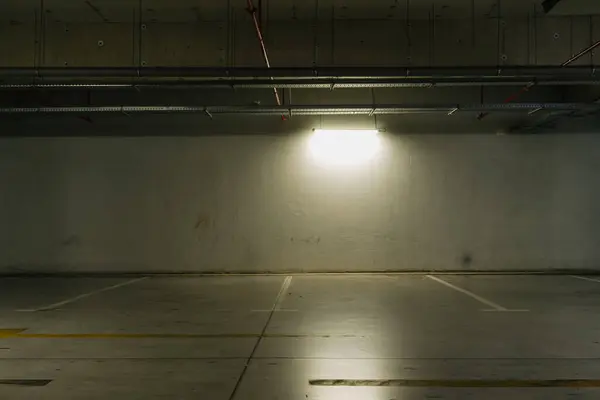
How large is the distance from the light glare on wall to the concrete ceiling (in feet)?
11.6

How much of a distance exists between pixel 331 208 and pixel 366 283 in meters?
2.49

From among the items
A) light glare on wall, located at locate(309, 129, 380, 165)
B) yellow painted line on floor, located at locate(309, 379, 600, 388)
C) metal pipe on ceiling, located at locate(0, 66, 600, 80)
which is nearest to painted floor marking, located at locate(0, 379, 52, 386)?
yellow painted line on floor, located at locate(309, 379, 600, 388)

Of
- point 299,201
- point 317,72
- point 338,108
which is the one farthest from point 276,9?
point 299,201

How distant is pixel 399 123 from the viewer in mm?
12266

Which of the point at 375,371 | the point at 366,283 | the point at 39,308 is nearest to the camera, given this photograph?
the point at 375,371

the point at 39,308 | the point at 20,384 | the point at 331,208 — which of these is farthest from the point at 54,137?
the point at 20,384

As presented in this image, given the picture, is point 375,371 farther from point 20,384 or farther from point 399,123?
point 399,123

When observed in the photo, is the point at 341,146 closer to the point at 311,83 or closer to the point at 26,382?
the point at 311,83

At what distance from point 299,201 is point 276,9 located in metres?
4.92

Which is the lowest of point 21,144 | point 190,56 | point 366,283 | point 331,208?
point 366,283

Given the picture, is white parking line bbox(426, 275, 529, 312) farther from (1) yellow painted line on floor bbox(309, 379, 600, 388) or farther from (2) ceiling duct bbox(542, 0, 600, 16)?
(2) ceiling duct bbox(542, 0, 600, 16)

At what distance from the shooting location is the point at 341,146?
40.0 feet

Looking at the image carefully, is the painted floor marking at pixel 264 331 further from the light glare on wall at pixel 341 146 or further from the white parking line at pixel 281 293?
the light glare on wall at pixel 341 146

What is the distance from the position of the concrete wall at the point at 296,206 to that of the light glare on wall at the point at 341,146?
283mm
